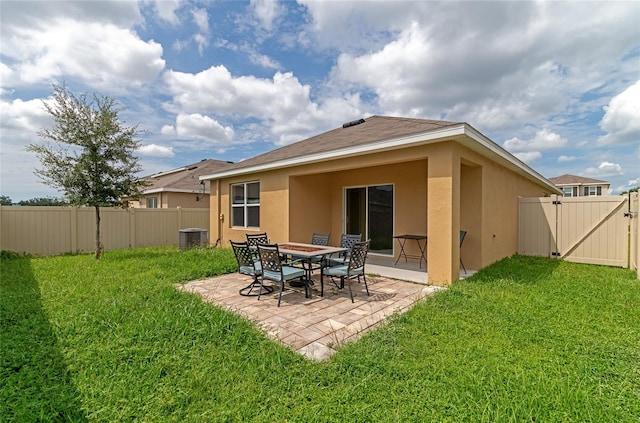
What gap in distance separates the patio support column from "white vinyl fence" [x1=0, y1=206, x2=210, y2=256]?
445 inches

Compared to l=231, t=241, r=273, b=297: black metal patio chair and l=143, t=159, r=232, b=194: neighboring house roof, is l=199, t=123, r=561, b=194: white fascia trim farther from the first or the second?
l=143, t=159, r=232, b=194: neighboring house roof

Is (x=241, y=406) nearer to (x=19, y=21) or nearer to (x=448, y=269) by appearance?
(x=448, y=269)

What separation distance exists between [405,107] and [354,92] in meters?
4.49

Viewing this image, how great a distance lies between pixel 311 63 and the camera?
1052cm

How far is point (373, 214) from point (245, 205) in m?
4.69

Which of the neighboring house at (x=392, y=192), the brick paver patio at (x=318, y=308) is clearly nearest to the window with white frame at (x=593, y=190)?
the neighboring house at (x=392, y=192)

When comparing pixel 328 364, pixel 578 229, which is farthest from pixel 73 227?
pixel 578 229

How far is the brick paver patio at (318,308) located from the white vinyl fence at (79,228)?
7.37 metres

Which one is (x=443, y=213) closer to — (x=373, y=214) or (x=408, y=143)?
(x=408, y=143)

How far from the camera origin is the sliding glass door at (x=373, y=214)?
8.42 m

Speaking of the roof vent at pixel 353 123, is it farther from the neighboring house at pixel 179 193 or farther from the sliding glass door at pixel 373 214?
the neighboring house at pixel 179 193

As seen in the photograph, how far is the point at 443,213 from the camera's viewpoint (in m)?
5.36

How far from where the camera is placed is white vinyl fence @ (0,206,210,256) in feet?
30.2

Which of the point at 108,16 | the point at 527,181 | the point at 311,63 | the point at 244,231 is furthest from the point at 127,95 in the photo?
the point at 527,181
